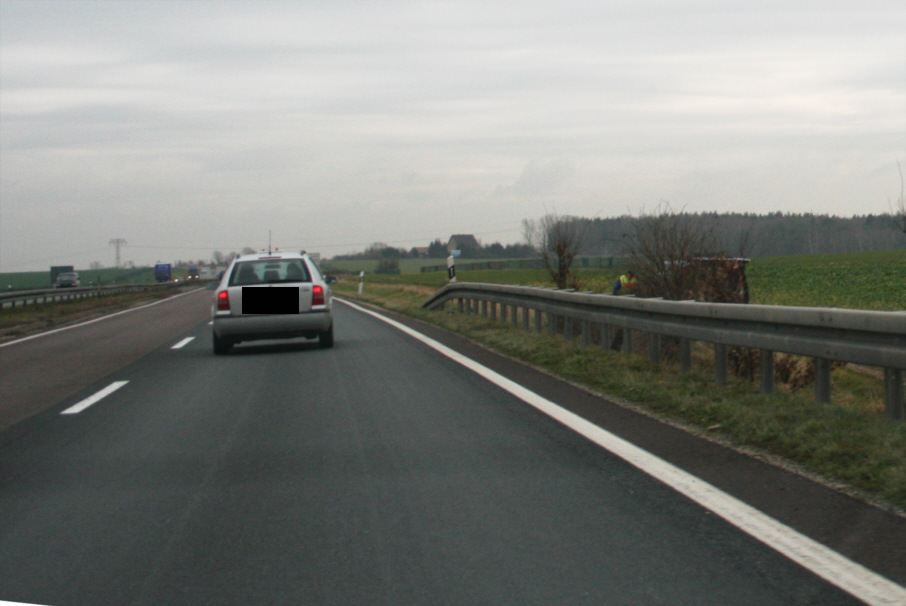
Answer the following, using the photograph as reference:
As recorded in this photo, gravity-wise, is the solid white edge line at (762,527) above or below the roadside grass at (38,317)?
above

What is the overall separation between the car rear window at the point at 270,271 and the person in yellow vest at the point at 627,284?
5130mm

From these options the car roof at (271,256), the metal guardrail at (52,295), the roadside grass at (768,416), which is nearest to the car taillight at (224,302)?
the car roof at (271,256)

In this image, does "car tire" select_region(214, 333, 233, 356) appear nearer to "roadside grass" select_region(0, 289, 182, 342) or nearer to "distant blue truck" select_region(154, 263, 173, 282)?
"roadside grass" select_region(0, 289, 182, 342)

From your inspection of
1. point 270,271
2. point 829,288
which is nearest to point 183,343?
point 270,271

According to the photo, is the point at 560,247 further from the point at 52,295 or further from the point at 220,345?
the point at 52,295

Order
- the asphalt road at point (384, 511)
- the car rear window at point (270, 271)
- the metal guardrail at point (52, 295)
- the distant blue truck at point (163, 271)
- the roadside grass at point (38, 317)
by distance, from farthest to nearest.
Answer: the distant blue truck at point (163, 271) → the metal guardrail at point (52, 295) → the roadside grass at point (38, 317) → the car rear window at point (270, 271) → the asphalt road at point (384, 511)

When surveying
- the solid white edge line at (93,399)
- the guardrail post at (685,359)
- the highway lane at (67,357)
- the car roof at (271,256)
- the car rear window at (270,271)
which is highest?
the car roof at (271,256)

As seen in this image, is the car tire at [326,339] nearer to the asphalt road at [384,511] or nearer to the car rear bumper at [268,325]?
the car rear bumper at [268,325]

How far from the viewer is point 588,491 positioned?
18.0 ft

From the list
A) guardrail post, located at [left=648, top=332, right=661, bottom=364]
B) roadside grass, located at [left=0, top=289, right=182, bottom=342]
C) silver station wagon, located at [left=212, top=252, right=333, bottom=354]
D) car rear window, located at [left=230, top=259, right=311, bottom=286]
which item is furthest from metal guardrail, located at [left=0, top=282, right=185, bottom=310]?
guardrail post, located at [left=648, top=332, right=661, bottom=364]

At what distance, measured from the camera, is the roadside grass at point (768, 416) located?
5.65 meters

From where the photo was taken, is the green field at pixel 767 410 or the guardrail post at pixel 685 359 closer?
the green field at pixel 767 410

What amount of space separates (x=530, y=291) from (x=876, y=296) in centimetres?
1141

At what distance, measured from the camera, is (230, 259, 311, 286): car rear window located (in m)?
15.1
